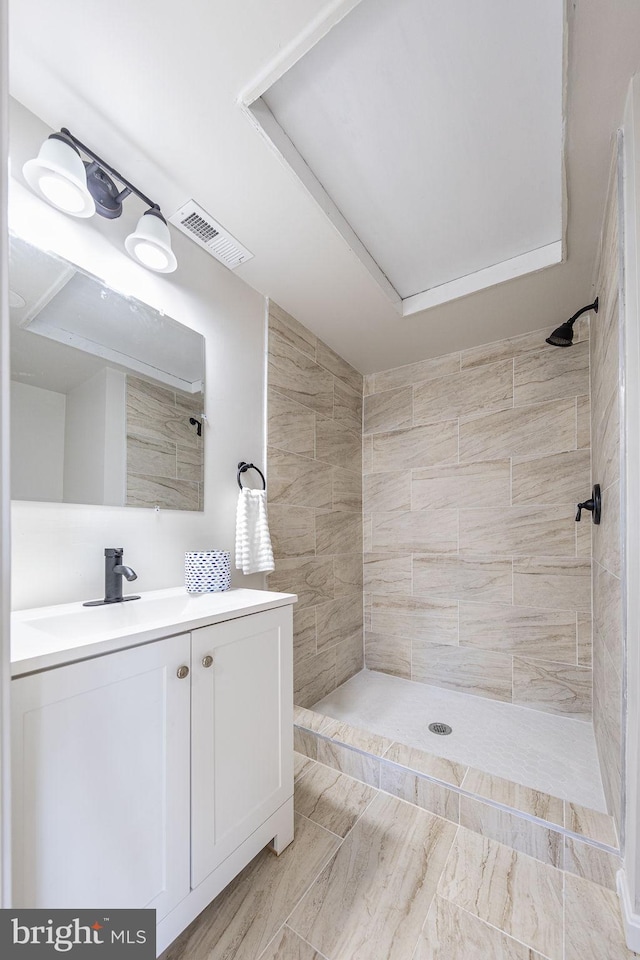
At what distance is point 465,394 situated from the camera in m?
2.42

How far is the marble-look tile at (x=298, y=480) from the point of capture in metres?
1.93

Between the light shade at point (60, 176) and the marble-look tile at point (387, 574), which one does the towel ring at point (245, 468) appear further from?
the marble-look tile at point (387, 574)

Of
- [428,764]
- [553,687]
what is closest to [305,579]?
[428,764]

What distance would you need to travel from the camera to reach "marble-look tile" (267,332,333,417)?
6.42 feet

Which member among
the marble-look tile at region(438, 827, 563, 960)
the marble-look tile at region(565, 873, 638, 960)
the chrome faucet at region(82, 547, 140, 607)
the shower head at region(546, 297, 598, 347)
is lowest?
the marble-look tile at region(438, 827, 563, 960)

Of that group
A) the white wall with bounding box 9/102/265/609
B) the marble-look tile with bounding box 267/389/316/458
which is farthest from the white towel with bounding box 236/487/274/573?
the marble-look tile with bounding box 267/389/316/458

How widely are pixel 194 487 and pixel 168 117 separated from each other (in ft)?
3.74

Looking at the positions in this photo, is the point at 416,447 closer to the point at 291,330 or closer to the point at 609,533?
the point at 291,330

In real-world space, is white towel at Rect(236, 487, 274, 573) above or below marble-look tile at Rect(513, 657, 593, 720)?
above

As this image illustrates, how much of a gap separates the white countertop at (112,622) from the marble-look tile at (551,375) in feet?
6.03

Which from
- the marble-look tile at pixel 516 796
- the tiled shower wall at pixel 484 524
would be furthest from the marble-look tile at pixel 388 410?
the marble-look tile at pixel 516 796

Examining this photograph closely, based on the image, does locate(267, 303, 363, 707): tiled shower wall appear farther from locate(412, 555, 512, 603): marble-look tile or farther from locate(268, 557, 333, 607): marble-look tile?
locate(412, 555, 512, 603): marble-look tile

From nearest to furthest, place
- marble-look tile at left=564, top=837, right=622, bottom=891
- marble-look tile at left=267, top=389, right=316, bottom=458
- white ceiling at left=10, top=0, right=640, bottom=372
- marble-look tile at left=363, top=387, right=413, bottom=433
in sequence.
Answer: white ceiling at left=10, top=0, right=640, bottom=372, marble-look tile at left=564, top=837, right=622, bottom=891, marble-look tile at left=267, top=389, right=316, bottom=458, marble-look tile at left=363, top=387, right=413, bottom=433

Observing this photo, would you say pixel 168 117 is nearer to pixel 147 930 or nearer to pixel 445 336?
pixel 445 336
